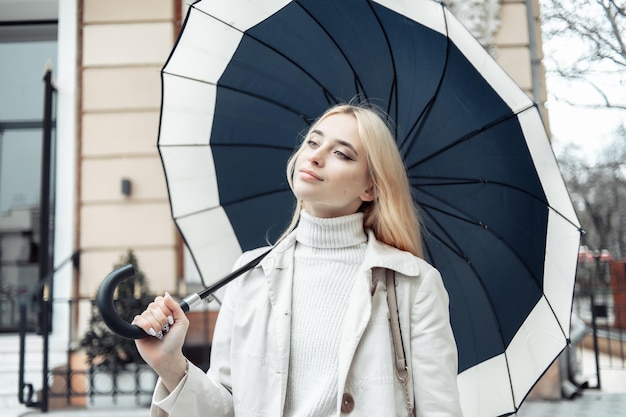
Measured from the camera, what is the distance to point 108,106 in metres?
6.27

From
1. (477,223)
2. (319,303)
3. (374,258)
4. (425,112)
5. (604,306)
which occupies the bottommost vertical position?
(604,306)

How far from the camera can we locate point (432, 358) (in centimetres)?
161

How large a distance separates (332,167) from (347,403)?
0.67m

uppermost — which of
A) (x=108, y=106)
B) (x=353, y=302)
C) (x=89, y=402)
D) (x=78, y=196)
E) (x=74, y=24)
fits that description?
(x=74, y=24)

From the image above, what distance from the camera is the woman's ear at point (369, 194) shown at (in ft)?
6.13

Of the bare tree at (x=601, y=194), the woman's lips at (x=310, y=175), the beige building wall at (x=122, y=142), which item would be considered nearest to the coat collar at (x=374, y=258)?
the woman's lips at (x=310, y=175)

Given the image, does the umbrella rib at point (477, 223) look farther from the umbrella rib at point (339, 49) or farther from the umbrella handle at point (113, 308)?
the umbrella handle at point (113, 308)

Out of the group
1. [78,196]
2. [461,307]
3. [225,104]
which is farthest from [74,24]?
[461,307]

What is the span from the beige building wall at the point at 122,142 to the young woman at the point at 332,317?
4.46 metres

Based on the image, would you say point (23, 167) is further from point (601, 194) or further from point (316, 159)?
point (601, 194)

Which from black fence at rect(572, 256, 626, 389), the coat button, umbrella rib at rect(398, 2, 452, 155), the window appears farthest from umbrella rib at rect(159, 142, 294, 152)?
black fence at rect(572, 256, 626, 389)

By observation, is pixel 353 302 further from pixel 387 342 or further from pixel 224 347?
pixel 224 347

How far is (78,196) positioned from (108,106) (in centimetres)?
101

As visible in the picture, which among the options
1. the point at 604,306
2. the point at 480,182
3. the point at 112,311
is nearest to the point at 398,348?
the point at 112,311
